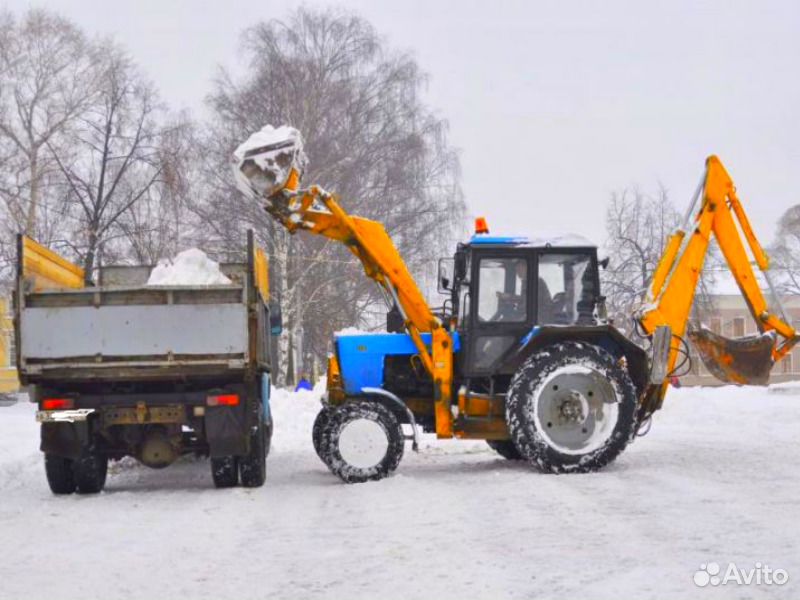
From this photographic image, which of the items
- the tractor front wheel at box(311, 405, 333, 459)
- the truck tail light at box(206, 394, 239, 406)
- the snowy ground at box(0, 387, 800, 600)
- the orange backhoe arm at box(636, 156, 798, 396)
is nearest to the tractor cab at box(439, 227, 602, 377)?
the orange backhoe arm at box(636, 156, 798, 396)

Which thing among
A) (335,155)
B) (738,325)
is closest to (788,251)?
(738,325)

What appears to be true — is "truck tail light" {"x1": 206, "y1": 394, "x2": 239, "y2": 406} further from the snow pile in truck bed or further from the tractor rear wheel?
the tractor rear wheel

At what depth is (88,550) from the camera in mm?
7129

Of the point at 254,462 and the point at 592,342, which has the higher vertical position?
the point at 592,342

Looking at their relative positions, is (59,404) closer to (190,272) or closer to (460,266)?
(190,272)

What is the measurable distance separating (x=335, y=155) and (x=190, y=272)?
2134 cm

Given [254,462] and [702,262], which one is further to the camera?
[702,262]

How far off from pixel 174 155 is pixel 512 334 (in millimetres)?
20862

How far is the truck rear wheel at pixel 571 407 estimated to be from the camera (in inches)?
428

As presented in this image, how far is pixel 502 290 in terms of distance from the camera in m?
11.5

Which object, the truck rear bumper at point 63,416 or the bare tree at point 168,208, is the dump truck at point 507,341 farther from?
the bare tree at point 168,208

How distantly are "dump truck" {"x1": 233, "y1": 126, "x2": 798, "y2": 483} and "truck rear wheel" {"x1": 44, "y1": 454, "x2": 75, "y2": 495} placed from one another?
95.6 inches

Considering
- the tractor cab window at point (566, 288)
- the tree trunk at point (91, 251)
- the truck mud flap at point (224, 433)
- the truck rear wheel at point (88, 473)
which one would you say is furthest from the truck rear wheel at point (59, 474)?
the tree trunk at point (91, 251)

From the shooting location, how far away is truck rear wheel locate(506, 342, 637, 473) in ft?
35.6
